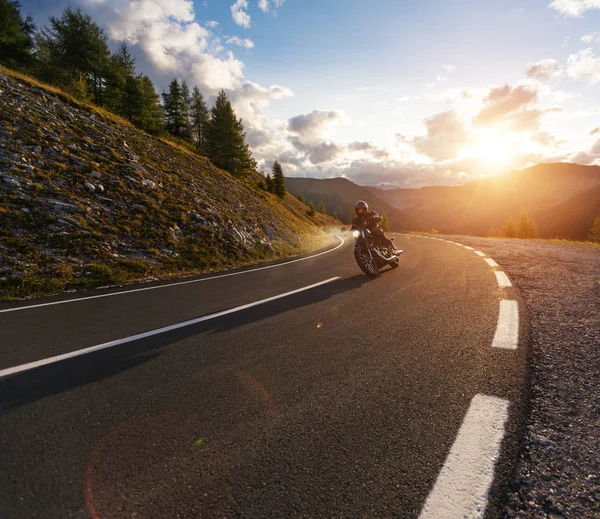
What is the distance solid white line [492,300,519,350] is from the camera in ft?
10.4

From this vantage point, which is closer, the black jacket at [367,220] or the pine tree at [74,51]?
the black jacket at [367,220]

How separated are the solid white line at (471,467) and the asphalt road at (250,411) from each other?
4cm

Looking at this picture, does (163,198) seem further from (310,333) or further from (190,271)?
(310,333)

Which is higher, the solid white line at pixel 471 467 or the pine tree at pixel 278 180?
the pine tree at pixel 278 180

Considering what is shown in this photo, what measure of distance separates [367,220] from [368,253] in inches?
44.8

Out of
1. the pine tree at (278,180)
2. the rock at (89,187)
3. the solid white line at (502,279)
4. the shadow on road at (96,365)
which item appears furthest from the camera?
the pine tree at (278,180)

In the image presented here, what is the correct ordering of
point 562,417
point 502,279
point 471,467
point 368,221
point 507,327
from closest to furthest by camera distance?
point 471,467, point 562,417, point 507,327, point 502,279, point 368,221

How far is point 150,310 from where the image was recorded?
16.7ft

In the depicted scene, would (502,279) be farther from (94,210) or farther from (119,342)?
(94,210)

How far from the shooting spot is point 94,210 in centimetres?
1020

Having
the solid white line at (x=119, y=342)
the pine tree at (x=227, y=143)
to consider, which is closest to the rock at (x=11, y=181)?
the solid white line at (x=119, y=342)

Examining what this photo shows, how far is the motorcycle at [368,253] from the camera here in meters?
7.57

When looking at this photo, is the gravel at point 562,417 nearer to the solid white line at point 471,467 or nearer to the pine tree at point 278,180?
the solid white line at point 471,467

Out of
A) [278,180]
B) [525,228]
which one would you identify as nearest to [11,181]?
[278,180]
